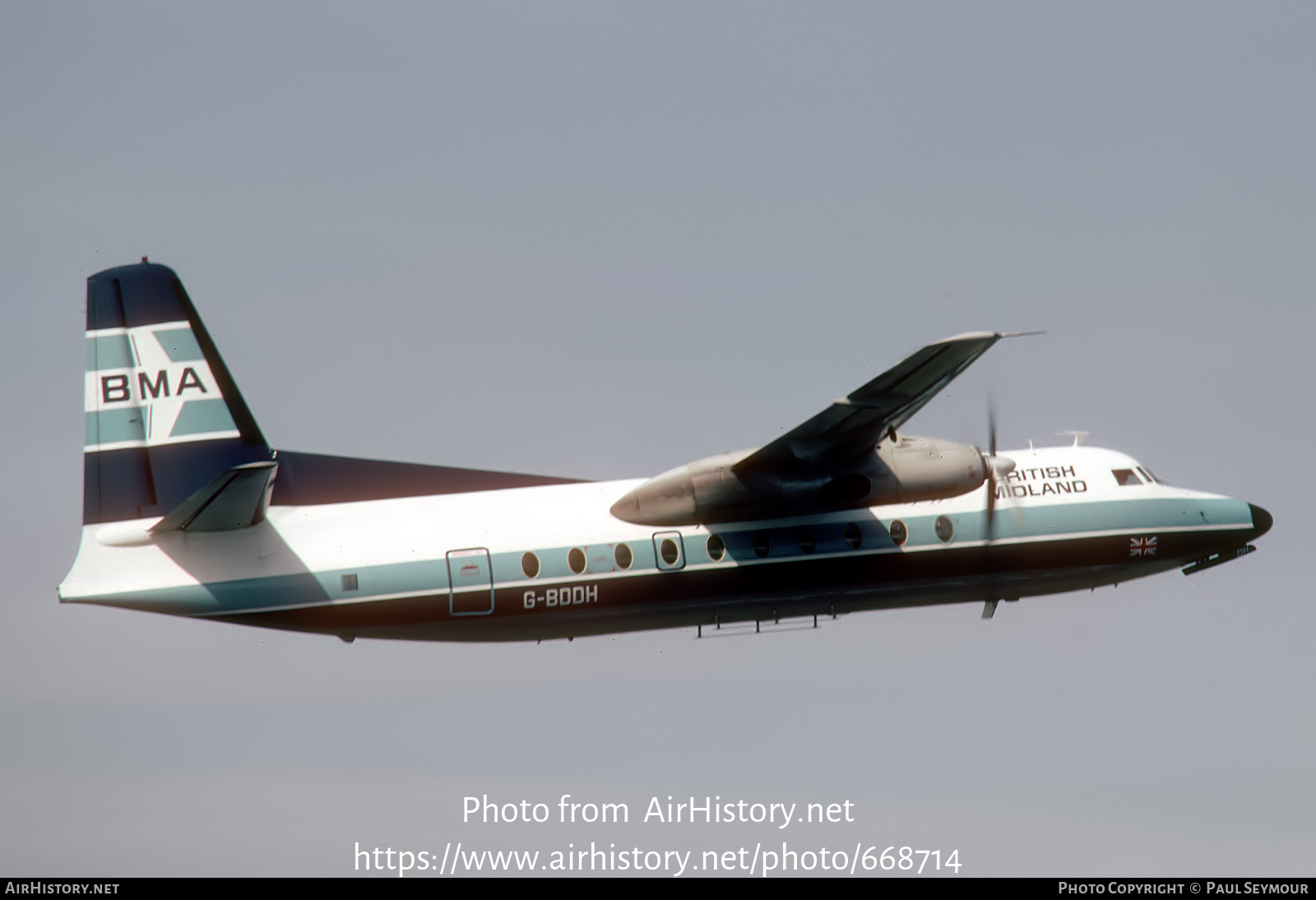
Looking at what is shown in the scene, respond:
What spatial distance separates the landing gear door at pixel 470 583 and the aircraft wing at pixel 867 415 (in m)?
4.04

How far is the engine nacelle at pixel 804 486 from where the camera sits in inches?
1008

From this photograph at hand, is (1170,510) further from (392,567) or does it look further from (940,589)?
(392,567)

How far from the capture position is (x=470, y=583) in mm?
24750

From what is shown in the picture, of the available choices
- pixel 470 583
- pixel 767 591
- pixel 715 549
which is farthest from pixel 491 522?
pixel 767 591

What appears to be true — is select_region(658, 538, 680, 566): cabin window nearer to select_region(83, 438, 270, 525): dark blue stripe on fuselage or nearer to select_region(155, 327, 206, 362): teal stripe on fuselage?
select_region(83, 438, 270, 525): dark blue stripe on fuselage

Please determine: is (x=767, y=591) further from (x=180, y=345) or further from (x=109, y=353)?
(x=109, y=353)

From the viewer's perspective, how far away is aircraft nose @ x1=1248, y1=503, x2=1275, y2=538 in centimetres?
2959

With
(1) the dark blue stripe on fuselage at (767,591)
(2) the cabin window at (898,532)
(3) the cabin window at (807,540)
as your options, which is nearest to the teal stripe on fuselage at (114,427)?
(1) the dark blue stripe on fuselage at (767,591)

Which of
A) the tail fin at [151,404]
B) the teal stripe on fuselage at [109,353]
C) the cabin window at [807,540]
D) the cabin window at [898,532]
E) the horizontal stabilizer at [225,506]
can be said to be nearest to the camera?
the horizontal stabilizer at [225,506]

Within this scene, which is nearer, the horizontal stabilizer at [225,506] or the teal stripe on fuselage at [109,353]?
the horizontal stabilizer at [225,506]

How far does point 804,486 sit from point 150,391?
9.74 metres

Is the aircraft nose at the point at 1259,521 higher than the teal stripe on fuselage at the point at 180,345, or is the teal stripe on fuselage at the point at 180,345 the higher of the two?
the teal stripe on fuselage at the point at 180,345

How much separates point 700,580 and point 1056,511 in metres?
6.30

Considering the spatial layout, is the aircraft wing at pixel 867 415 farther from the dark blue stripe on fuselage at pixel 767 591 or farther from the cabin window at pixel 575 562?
the cabin window at pixel 575 562
